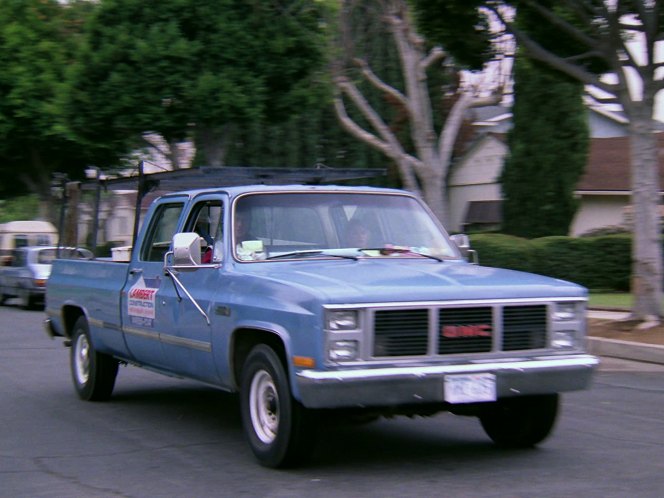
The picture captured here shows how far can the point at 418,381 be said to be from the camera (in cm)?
589

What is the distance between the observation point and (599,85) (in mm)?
14000

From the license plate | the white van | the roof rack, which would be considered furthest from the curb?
the white van

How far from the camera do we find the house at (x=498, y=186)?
30688 mm

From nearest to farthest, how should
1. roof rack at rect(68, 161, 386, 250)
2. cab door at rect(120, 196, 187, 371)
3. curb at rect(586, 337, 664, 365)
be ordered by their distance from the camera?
1. cab door at rect(120, 196, 187, 371)
2. roof rack at rect(68, 161, 386, 250)
3. curb at rect(586, 337, 664, 365)

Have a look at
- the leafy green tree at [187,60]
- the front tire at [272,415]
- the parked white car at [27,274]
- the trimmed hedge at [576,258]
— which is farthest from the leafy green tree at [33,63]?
the front tire at [272,415]

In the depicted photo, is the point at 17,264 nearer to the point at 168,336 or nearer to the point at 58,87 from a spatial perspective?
the point at 58,87

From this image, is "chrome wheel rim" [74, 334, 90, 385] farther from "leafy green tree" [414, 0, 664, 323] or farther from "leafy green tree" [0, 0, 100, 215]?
"leafy green tree" [0, 0, 100, 215]

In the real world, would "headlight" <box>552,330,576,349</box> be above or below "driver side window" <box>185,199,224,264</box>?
below

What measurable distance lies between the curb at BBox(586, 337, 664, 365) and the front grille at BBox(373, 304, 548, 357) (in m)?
5.75

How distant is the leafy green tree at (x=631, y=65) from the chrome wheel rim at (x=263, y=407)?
8.26 m

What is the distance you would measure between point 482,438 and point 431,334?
184cm

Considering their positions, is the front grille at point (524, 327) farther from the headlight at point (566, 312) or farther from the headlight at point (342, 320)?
the headlight at point (342, 320)

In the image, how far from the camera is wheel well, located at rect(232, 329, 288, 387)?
6.30 metres

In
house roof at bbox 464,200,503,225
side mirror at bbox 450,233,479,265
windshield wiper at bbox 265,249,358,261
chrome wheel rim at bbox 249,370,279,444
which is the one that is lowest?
chrome wheel rim at bbox 249,370,279,444
